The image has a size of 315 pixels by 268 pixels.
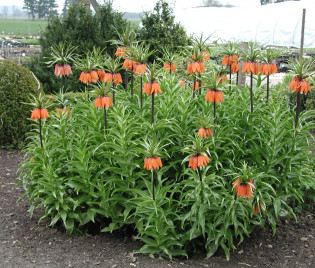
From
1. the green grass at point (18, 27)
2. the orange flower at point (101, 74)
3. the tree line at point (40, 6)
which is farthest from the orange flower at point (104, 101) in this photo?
the tree line at point (40, 6)

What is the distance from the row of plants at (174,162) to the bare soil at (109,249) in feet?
0.45

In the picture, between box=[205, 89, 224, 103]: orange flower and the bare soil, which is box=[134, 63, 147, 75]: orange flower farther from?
the bare soil

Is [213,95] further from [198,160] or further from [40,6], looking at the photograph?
[40,6]

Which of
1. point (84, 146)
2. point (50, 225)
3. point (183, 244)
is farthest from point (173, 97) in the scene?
point (50, 225)

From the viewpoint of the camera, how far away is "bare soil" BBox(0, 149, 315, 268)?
3.38m

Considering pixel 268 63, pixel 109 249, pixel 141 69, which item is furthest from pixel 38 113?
pixel 268 63

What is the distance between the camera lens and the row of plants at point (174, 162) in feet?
10.8

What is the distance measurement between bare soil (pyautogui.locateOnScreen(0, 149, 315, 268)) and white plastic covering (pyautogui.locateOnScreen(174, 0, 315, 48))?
808 cm

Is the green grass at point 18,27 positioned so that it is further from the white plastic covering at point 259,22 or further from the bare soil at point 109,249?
the bare soil at point 109,249

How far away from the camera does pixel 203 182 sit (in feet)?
10.3

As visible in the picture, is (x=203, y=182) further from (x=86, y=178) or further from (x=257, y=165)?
(x=86, y=178)

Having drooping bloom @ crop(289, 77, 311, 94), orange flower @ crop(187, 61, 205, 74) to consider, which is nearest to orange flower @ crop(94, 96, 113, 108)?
orange flower @ crop(187, 61, 205, 74)

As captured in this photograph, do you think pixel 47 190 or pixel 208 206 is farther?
pixel 47 190

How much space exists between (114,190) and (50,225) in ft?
3.22
